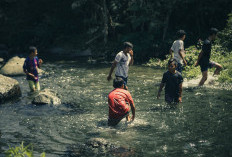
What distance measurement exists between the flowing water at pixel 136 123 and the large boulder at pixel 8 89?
11.7 inches

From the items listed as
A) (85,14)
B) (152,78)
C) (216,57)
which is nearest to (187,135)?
(152,78)

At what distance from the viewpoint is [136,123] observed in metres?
7.96

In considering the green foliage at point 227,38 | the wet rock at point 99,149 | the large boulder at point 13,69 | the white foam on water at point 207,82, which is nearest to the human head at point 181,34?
the white foam on water at point 207,82

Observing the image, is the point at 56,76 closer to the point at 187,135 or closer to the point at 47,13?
the point at 187,135

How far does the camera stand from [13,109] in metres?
10.2

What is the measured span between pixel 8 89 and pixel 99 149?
20.5ft

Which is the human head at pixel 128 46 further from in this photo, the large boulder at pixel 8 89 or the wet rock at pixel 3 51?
the wet rock at pixel 3 51

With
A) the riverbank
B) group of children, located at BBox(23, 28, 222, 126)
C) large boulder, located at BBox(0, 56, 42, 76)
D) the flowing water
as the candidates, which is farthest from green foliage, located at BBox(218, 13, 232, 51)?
large boulder, located at BBox(0, 56, 42, 76)

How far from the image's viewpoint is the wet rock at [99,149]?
6102 mm

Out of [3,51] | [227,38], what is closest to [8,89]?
[227,38]

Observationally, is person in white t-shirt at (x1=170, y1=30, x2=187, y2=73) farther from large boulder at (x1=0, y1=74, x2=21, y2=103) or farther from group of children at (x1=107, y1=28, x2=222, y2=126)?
large boulder at (x1=0, y1=74, x2=21, y2=103)

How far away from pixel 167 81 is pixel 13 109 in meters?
4.93

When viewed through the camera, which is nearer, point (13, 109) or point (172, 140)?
point (172, 140)

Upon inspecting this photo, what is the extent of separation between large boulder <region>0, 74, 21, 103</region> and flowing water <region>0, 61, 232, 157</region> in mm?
298
